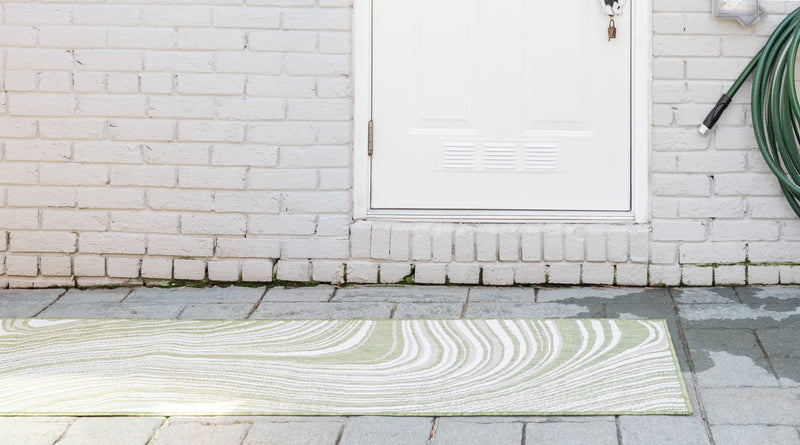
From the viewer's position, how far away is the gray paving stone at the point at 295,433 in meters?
2.13

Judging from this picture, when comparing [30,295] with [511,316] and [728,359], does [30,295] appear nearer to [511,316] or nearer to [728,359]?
[511,316]

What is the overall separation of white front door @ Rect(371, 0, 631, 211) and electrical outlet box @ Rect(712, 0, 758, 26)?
35 cm

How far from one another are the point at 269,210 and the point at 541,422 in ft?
5.82

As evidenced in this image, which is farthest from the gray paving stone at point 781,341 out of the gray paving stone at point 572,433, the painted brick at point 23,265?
the painted brick at point 23,265

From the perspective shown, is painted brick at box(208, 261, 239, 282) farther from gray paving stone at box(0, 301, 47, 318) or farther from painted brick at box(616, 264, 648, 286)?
painted brick at box(616, 264, 648, 286)

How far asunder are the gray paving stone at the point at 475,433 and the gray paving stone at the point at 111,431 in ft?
2.37

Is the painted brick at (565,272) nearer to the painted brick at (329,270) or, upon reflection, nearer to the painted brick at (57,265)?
the painted brick at (329,270)

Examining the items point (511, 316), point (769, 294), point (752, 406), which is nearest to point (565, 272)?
point (511, 316)

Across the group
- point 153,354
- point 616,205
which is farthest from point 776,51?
point 153,354

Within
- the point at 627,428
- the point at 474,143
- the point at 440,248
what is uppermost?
the point at 474,143

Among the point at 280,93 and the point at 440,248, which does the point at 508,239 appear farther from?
the point at 280,93

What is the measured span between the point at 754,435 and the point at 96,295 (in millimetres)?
2591

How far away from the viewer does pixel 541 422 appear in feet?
7.27

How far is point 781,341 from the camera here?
9.18 feet
